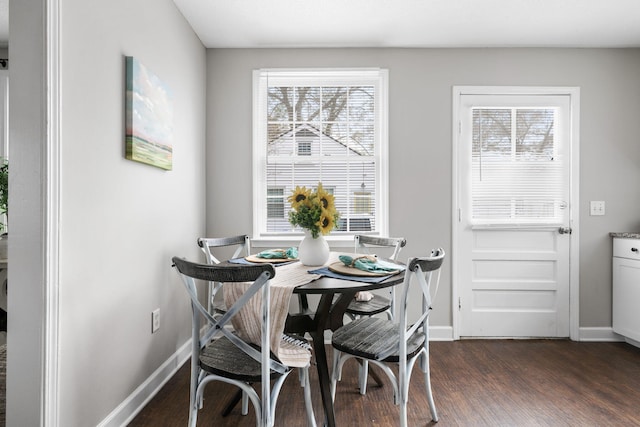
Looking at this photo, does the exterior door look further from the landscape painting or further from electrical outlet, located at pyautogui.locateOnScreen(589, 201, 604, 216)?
the landscape painting

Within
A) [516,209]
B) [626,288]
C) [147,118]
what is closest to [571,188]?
[516,209]

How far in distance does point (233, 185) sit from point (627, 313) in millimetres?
3345

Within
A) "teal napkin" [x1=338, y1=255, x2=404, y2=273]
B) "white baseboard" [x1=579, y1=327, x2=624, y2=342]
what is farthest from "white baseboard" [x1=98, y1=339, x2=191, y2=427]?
"white baseboard" [x1=579, y1=327, x2=624, y2=342]

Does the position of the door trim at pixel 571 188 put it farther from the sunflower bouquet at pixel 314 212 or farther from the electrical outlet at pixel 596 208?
the sunflower bouquet at pixel 314 212

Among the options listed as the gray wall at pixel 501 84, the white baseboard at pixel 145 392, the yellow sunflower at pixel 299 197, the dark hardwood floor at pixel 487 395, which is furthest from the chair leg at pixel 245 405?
the gray wall at pixel 501 84

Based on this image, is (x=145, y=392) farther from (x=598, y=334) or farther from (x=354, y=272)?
(x=598, y=334)

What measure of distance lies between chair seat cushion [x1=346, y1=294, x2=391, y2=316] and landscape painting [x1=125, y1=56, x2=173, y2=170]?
4.78 feet

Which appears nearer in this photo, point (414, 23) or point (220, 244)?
point (220, 244)

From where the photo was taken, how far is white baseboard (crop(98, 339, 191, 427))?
1739 millimetres

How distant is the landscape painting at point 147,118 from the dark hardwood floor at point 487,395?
1406 mm

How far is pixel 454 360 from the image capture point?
261 centimetres

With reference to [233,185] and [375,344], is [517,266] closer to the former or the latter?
[375,344]

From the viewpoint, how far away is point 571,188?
2988 millimetres

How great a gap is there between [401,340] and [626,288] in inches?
94.7
